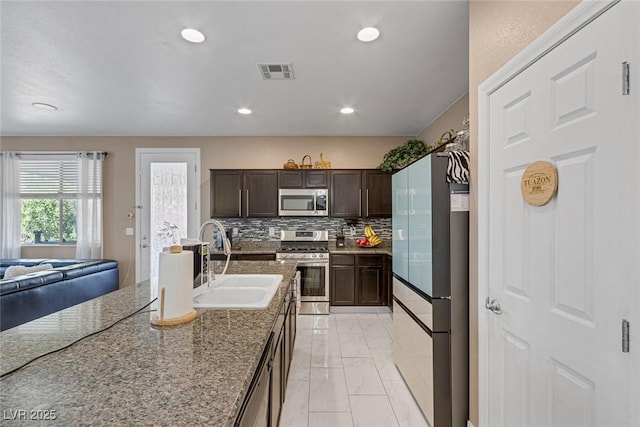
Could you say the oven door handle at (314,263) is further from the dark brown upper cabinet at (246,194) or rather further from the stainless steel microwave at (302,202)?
the dark brown upper cabinet at (246,194)

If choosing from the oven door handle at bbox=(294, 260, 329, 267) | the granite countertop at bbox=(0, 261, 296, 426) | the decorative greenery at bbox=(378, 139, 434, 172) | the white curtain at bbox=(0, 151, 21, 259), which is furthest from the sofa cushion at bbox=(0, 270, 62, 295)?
the decorative greenery at bbox=(378, 139, 434, 172)

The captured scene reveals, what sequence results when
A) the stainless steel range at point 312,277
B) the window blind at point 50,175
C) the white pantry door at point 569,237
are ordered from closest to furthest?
the white pantry door at point 569,237
the stainless steel range at point 312,277
the window blind at point 50,175

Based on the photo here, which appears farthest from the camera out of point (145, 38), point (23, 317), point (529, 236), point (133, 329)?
point (23, 317)

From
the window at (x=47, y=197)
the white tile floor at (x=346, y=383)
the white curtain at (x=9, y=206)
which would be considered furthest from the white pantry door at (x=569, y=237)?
the white curtain at (x=9, y=206)

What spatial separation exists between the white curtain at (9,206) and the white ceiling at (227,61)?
89 centimetres

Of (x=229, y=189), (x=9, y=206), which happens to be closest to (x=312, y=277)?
(x=229, y=189)

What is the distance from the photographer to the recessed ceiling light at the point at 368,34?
77.4 inches

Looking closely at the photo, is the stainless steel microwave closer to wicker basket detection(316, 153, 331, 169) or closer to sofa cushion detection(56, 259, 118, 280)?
wicker basket detection(316, 153, 331, 169)

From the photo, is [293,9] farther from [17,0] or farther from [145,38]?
[17,0]

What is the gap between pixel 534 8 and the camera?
1209mm

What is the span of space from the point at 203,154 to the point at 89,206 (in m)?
1.95

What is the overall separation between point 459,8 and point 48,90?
152 inches

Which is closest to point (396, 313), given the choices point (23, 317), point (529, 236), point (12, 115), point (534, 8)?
point (529, 236)

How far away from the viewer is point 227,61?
7.82ft
